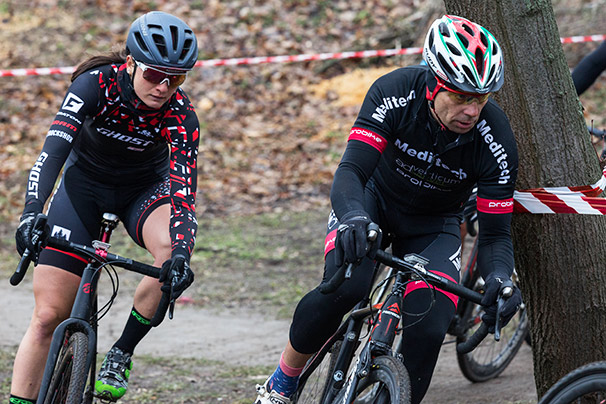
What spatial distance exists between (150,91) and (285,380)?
1.63 m

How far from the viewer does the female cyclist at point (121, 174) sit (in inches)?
154

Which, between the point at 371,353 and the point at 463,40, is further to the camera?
the point at 463,40

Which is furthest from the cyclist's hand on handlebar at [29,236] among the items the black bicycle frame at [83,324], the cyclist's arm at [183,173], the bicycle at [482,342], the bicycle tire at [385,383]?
the bicycle at [482,342]

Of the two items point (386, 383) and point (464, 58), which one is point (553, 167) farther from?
point (386, 383)

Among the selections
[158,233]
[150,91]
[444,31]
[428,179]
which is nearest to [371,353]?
[428,179]

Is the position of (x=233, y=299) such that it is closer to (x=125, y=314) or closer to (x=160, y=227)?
(x=125, y=314)

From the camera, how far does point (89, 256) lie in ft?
12.5

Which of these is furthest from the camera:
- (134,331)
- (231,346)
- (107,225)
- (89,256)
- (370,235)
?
(231,346)

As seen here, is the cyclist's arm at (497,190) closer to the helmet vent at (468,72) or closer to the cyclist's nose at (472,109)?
the cyclist's nose at (472,109)

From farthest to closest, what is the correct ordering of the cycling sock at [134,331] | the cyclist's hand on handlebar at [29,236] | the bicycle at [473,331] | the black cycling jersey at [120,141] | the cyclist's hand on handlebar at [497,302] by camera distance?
the bicycle at [473,331] < the cycling sock at [134,331] < the black cycling jersey at [120,141] < the cyclist's hand on handlebar at [29,236] < the cyclist's hand on handlebar at [497,302]

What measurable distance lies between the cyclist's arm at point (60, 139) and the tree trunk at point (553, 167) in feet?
6.72

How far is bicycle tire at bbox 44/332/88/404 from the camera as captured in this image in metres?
3.65

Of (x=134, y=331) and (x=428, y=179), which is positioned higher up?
(x=428, y=179)

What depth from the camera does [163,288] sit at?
12.1ft
